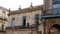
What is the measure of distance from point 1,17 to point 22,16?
8569 millimetres

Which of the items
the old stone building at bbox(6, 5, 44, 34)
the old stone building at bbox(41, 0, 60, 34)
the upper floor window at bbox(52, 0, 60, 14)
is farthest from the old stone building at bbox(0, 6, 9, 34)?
the upper floor window at bbox(52, 0, 60, 14)

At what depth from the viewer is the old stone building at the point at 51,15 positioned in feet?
53.8

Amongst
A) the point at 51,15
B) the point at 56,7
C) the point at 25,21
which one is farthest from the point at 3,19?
the point at 51,15

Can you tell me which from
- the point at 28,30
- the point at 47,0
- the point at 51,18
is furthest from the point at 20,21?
the point at 51,18

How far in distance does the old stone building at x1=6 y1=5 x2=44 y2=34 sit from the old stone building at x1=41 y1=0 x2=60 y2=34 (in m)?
8.89

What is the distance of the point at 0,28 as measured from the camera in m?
36.8

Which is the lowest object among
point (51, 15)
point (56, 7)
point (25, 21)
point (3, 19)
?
point (25, 21)

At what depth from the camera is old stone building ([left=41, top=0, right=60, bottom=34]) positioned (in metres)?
16.4

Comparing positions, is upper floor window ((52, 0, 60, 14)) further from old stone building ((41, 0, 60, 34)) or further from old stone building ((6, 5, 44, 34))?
old stone building ((6, 5, 44, 34))

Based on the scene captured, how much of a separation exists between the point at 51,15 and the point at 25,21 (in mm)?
14393

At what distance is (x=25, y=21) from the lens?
30672 millimetres

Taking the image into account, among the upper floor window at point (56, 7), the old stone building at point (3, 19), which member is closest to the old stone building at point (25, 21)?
the old stone building at point (3, 19)

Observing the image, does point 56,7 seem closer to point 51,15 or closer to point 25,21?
point 51,15

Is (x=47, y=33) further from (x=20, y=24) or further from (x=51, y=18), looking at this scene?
(x=20, y=24)
